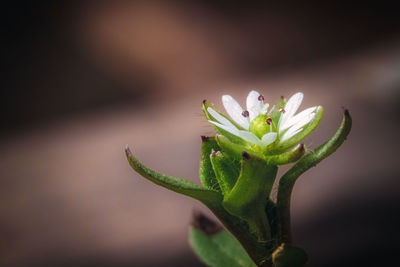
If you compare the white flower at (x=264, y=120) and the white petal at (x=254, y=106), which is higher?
the white petal at (x=254, y=106)

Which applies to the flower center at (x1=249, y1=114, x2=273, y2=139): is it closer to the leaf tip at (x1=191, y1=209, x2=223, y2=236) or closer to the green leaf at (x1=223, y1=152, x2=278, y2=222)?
the green leaf at (x1=223, y1=152, x2=278, y2=222)

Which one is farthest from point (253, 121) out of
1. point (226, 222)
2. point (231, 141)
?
point (226, 222)

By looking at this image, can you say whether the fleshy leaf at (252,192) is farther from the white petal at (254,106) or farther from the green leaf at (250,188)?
the white petal at (254,106)

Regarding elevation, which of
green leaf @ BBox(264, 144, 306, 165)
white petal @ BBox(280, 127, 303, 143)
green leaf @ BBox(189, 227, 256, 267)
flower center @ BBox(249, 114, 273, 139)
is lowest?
green leaf @ BBox(189, 227, 256, 267)

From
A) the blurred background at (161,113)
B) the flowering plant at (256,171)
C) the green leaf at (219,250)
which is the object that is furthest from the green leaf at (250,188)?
the blurred background at (161,113)

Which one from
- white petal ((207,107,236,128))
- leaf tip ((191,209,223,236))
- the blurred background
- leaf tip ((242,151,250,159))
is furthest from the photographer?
the blurred background

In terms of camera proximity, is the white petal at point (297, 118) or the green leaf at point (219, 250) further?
the green leaf at point (219, 250)

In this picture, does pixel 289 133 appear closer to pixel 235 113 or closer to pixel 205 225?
pixel 235 113

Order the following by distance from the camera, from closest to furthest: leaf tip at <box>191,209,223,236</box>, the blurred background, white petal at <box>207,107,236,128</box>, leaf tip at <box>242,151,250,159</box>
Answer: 1. leaf tip at <box>242,151,250,159</box>
2. white petal at <box>207,107,236,128</box>
3. leaf tip at <box>191,209,223,236</box>
4. the blurred background

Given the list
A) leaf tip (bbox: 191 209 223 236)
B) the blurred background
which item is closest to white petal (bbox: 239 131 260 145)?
leaf tip (bbox: 191 209 223 236)
